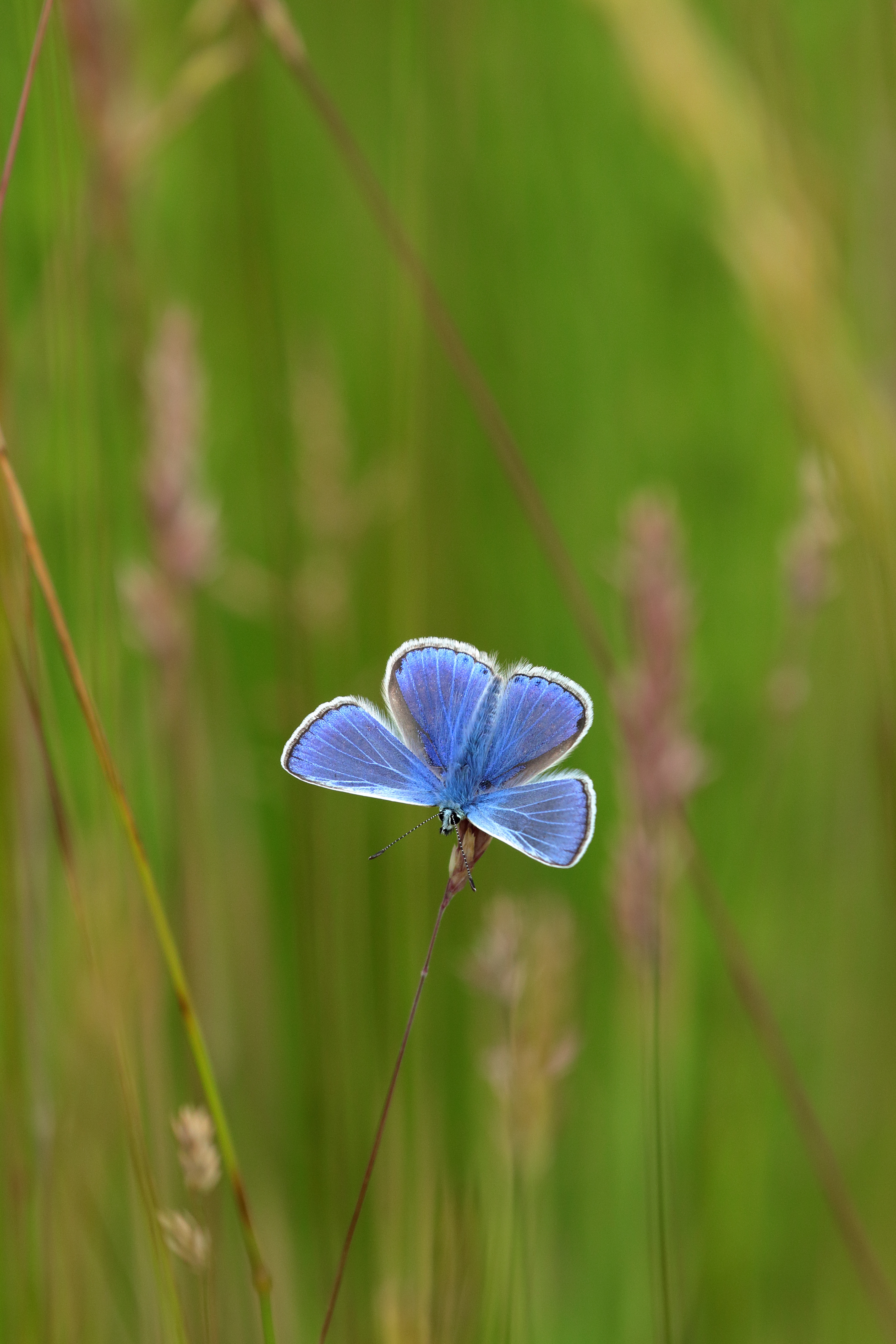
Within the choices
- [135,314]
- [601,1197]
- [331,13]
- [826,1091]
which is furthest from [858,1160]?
[331,13]

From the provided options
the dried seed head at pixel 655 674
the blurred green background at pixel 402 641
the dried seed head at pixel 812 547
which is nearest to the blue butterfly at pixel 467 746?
the dried seed head at pixel 655 674

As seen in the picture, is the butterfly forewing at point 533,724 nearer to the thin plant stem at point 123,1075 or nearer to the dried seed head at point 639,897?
the dried seed head at point 639,897

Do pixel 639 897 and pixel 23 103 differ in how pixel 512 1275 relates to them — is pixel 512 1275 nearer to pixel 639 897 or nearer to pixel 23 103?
pixel 639 897

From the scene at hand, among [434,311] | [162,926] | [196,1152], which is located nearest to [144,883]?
[162,926]

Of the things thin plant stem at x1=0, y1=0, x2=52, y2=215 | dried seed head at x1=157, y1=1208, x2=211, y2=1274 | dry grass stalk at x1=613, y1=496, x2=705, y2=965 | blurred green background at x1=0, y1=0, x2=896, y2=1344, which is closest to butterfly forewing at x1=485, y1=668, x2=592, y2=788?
dry grass stalk at x1=613, y1=496, x2=705, y2=965

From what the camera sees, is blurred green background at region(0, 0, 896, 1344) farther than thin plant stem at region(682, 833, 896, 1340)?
Yes

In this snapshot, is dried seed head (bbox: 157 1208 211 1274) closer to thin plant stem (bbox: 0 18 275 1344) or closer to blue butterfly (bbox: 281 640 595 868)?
thin plant stem (bbox: 0 18 275 1344)
